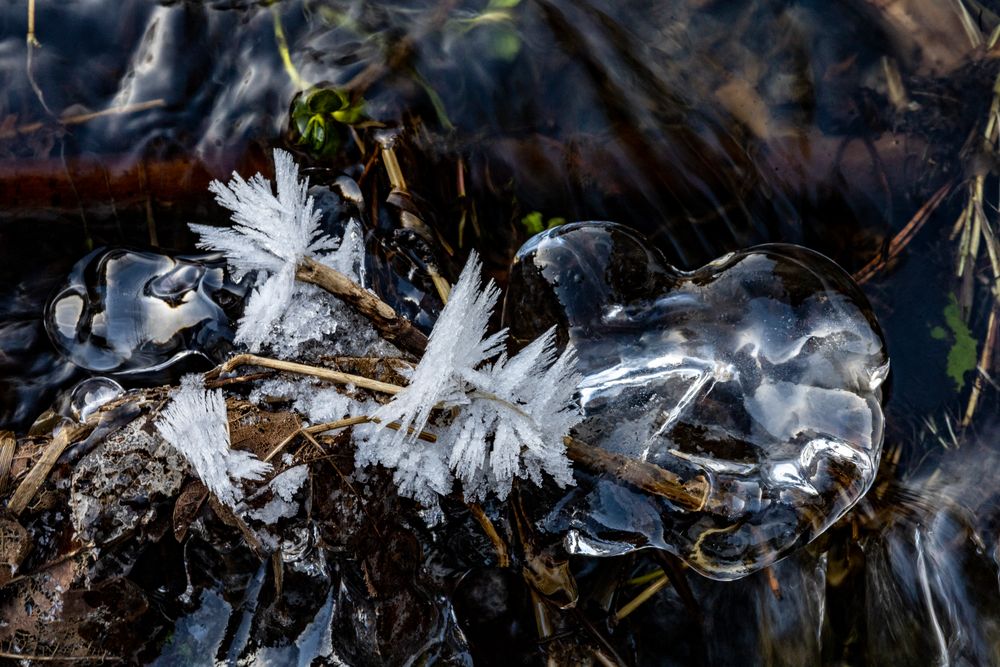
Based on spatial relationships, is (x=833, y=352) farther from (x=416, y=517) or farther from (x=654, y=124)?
(x=416, y=517)

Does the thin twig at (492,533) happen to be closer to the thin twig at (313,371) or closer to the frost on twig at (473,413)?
the frost on twig at (473,413)

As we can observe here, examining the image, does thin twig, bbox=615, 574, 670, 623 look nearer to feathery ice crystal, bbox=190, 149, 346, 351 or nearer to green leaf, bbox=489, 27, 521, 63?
feathery ice crystal, bbox=190, 149, 346, 351

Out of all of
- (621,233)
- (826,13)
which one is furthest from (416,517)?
(826,13)

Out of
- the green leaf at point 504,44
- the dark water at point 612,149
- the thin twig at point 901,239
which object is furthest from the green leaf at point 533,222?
the thin twig at point 901,239

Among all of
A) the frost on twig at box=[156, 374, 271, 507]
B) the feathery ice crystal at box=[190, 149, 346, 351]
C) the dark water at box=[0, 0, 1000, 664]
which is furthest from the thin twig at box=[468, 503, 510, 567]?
the dark water at box=[0, 0, 1000, 664]

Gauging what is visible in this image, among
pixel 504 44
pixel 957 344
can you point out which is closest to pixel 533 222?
pixel 504 44

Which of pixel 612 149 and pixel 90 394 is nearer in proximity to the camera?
pixel 90 394

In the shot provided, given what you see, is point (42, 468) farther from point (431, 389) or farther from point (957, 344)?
point (957, 344)
